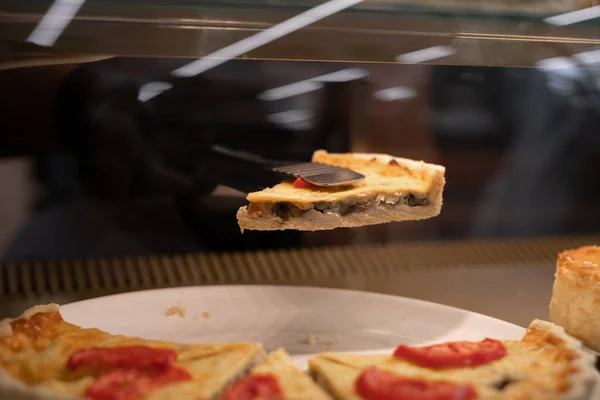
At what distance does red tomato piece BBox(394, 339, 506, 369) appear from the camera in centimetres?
118

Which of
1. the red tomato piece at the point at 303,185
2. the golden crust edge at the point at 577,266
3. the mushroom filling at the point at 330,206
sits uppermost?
the red tomato piece at the point at 303,185

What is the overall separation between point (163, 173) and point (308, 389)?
983 millimetres

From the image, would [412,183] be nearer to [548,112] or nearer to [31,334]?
[548,112]

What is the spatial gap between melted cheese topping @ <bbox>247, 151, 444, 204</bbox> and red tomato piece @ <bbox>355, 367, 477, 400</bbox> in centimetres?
54

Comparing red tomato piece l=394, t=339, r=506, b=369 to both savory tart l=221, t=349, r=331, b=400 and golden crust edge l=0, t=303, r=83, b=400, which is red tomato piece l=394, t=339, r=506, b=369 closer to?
savory tart l=221, t=349, r=331, b=400

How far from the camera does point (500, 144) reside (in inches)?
91.0

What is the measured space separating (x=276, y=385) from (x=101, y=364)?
30cm

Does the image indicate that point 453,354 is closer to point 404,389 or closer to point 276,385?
point 404,389

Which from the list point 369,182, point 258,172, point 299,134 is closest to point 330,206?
point 369,182

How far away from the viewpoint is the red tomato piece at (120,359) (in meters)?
1.13

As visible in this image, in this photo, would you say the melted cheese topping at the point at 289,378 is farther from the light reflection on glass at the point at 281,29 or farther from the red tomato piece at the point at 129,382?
the light reflection on glass at the point at 281,29

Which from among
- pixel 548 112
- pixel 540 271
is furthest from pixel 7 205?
pixel 548 112

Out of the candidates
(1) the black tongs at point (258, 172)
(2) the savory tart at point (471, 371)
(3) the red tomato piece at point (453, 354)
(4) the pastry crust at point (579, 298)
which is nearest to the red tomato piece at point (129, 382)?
(2) the savory tart at point (471, 371)

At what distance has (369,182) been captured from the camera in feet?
5.63
